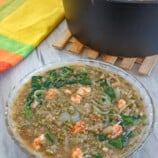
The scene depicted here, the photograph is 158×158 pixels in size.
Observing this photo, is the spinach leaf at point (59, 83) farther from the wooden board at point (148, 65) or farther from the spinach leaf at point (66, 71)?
the wooden board at point (148, 65)

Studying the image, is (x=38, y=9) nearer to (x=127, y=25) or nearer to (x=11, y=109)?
(x=127, y=25)

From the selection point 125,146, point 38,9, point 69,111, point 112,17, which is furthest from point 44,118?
point 38,9

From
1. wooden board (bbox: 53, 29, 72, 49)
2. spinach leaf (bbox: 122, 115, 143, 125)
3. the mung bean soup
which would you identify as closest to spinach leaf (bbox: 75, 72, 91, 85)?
the mung bean soup

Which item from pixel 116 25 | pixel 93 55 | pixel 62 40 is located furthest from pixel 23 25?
pixel 116 25

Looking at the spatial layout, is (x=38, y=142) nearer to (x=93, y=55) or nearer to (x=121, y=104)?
(x=121, y=104)

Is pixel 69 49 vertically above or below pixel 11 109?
below

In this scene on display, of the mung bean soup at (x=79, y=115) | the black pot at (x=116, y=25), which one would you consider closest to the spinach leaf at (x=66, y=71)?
the mung bean soup at (x=79, y=115)
